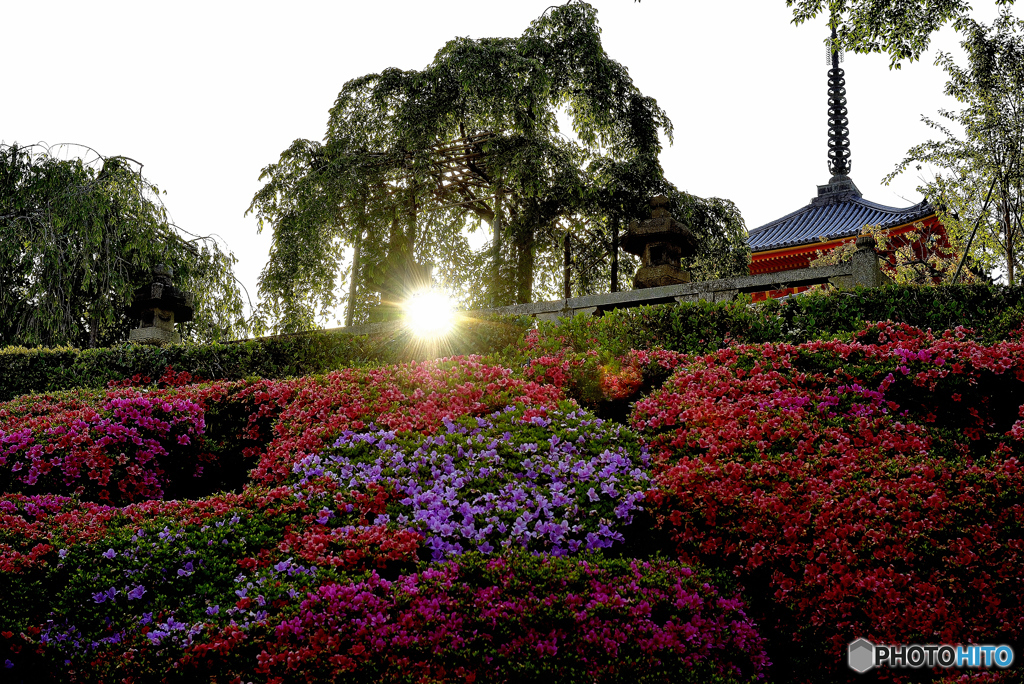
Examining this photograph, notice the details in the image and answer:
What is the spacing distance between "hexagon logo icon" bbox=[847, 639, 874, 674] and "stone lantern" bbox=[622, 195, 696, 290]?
7925mm

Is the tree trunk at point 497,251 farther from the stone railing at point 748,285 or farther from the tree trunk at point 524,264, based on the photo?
the stone railing at point 748,285

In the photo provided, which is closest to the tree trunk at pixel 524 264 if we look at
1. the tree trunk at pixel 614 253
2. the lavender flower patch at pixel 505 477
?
the tree trunk at pixel 614 253

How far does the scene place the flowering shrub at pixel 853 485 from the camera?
3164 millimetres

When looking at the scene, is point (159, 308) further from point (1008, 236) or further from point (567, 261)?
point (1008, 236)

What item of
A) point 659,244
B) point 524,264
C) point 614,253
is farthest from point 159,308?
point 614,253

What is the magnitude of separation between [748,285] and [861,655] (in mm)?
6263

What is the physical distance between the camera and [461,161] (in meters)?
15.3

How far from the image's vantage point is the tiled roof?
18.3 metres

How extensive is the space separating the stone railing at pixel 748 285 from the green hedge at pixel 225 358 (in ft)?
3.40

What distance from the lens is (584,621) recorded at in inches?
117

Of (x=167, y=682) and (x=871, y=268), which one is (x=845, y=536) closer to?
(x=167, y=682)

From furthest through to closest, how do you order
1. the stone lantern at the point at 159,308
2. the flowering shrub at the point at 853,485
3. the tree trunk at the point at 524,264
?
the tree trunk at the point at 524,264, the stone lantern at the point at 159,308, the flowering shrub at the point at 853,485

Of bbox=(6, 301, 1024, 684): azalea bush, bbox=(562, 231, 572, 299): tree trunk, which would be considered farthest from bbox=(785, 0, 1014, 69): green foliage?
bbox=(562, 231, 572, 299): tree trunk

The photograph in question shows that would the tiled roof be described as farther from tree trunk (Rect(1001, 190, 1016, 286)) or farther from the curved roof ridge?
tree trunk (Rect(1001, 190, 1016, 286))
